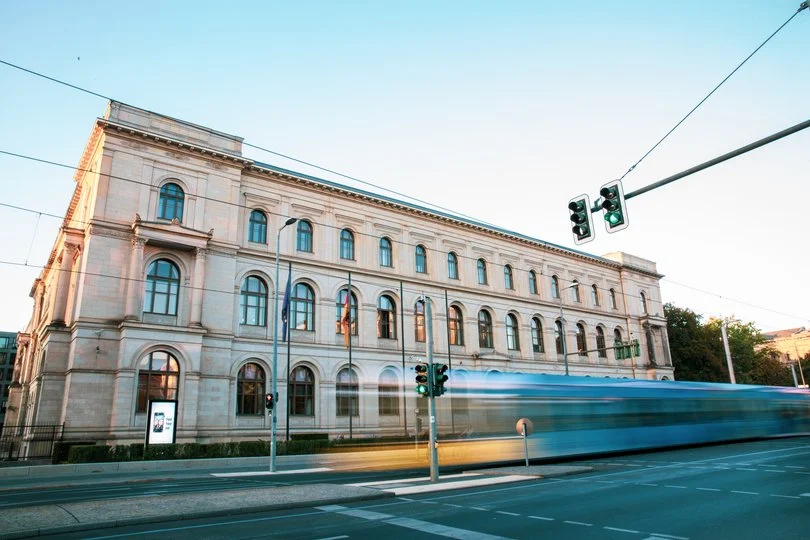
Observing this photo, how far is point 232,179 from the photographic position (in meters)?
32.6

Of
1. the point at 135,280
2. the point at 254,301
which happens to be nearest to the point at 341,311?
the point at 254,301

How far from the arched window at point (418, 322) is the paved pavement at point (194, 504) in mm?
23318

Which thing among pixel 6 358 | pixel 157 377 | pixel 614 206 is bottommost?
pixel 157 377

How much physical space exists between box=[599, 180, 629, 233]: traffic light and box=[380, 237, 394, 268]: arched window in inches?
1110

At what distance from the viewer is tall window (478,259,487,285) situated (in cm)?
4548

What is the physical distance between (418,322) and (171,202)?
18470 millimetres

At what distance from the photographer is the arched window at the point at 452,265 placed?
43.2m

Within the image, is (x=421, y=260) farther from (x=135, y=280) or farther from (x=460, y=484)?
(x=460, y=484)

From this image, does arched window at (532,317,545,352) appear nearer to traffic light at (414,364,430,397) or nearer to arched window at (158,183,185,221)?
arched window at (158,183,185,221)

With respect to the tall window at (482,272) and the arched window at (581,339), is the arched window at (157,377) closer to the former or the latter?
the tall window at (482,272)

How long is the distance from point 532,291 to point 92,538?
44470mm

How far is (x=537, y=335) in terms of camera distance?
48344 millimetres

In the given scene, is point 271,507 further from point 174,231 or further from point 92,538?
point 174,231

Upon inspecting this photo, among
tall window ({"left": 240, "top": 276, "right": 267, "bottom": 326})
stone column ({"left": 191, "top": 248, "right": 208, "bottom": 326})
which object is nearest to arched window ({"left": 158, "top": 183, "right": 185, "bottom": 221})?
stone column ({"left": 191, "top": 248, "right": 208, "bottom": 326})
